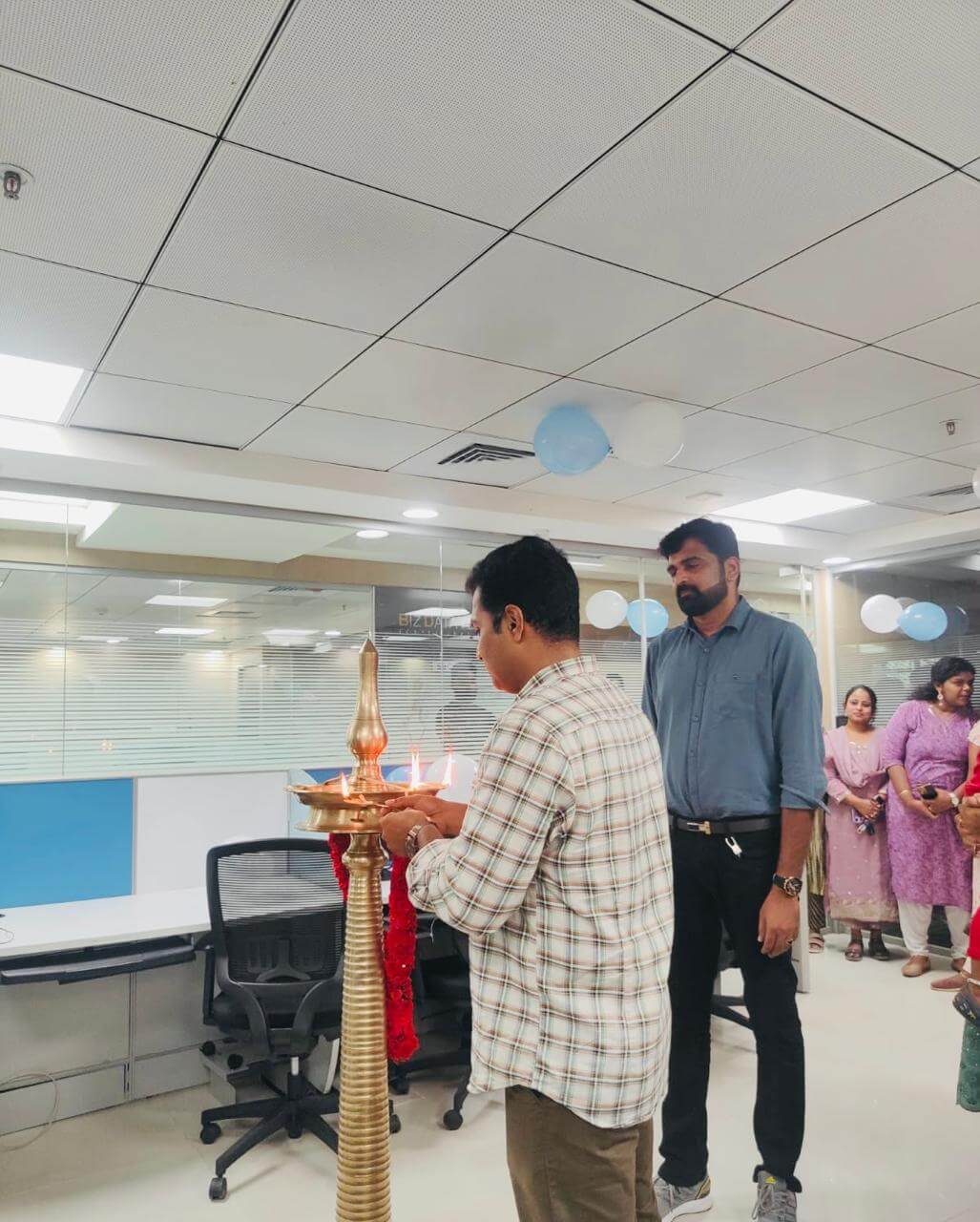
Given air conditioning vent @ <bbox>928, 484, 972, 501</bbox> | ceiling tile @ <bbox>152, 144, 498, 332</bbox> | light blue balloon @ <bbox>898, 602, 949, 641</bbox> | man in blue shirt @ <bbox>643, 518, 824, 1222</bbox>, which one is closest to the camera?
ceiling tile @ <bbox>152, 144, 498, 332</bbox>

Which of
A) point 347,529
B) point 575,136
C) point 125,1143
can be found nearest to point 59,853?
point 125,1143

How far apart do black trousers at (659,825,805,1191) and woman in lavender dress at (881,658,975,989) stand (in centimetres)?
297

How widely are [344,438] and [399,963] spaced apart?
2566 mm

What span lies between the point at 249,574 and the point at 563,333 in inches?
86.3

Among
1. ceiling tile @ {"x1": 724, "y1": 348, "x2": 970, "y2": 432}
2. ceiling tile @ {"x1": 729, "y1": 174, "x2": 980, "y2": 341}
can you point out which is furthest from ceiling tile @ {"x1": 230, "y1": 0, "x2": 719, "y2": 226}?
ceiling tile @ {"x1": 724, "y1": 348, "x2": 970, "y2": 432}

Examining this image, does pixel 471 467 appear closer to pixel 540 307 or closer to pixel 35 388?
pixel 540 307

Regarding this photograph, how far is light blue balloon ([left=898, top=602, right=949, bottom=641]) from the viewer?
17.4ft

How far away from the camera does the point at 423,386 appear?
10.1 ft

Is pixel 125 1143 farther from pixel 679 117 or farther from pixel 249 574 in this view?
pixel 679 117

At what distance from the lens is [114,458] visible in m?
3.51

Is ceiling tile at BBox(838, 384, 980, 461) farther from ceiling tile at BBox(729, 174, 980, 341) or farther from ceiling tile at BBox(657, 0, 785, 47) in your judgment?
ceiling tile at BBox(657, 0, 785, 47)

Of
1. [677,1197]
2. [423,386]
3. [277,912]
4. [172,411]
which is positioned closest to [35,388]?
[172,411]

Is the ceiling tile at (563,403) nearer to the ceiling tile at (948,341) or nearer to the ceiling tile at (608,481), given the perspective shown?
the ceiling tile at (608,481)

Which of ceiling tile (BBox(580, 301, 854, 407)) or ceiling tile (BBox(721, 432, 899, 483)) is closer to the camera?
ceiling tile (BBox(580, 301, 854, 407))
